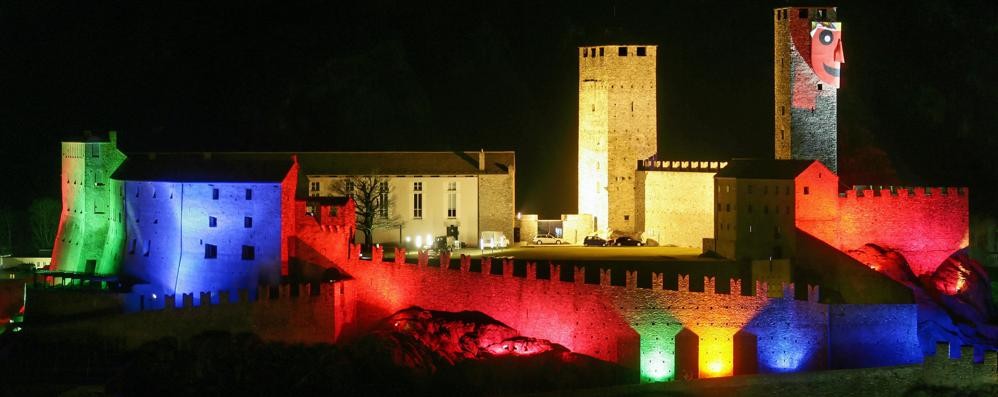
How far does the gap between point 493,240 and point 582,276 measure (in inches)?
561

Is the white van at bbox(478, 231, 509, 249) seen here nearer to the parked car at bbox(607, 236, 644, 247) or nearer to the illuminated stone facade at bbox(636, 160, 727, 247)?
the parked car at bbox(607, 236, 644, 247)

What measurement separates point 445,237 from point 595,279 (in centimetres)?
1097

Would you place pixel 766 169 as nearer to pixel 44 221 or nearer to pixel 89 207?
pixel 89 207

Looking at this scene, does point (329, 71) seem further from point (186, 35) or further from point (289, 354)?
point (289, 354)

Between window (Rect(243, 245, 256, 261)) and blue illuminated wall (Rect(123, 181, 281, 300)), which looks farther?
window (Rect(243, 245, 256, 261))

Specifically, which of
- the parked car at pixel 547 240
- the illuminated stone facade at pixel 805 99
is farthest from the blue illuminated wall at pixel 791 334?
the parked car at pixel 547 240

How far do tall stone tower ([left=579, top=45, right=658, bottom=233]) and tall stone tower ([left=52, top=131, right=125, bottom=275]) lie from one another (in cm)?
1832

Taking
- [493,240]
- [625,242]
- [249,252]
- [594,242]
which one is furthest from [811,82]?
[249,252]

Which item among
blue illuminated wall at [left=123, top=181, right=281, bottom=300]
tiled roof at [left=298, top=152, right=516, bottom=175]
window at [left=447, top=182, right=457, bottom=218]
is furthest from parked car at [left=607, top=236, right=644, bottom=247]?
blue illuminated wall at [left=123, top=181, right=281, bottom=300]

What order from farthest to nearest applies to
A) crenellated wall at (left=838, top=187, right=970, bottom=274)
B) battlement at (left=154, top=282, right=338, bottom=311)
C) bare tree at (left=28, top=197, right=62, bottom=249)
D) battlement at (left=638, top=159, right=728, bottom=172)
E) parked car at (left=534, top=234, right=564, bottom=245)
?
bare tree at (left=28, top=197, right=62, bottom=249), parked car at (left=534, top=234, right=564, bottom=245), battlement at (left=638, top=159, right=728, bottom=172), crenellated wall at (left=838, top=187, right=970, bottom=274), battlement at (left=154, top=282, right=338, bottom=311)

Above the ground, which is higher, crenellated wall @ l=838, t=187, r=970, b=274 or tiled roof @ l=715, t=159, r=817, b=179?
tiled roof @ l=715, t=159, r=817, b=179

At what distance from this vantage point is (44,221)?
6856cm

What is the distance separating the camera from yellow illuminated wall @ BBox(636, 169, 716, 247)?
198ft

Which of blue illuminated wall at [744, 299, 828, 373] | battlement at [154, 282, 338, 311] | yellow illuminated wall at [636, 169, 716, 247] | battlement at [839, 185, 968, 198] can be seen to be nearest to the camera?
blue illuminated wall at [744, 299, 828, 373]
